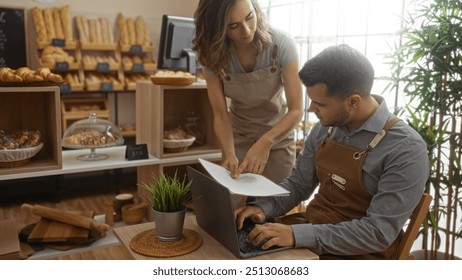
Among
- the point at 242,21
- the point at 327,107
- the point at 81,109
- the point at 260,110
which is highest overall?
the point at 242,21

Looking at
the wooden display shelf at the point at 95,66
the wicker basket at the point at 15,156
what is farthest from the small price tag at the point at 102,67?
the wicker basket at the point at 15,156

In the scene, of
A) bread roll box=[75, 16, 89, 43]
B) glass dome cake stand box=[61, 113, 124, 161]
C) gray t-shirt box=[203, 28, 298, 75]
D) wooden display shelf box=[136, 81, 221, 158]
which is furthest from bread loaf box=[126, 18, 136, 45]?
gray t-shirt box=[203, 28, 298, 75]

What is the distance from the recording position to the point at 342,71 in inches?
48.9

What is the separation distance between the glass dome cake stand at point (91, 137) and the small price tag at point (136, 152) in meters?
0.07

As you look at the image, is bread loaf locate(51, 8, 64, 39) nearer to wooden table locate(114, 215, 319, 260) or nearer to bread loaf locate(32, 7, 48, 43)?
bread loaf locate(32, 7, 48, 43)

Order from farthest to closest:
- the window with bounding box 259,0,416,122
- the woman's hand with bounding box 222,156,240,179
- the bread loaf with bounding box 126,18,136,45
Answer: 1. the bread loaf with bounding box 126,18,136,45
2. the window with bounding box 259,0,416,122
3. the woman's hand with bounding box 222,156,240,179

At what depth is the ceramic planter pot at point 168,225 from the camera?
3.86ft

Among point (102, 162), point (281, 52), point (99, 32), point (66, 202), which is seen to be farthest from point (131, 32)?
point (281, 52)

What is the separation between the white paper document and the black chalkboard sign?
338cm

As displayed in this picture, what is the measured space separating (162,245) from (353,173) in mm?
576

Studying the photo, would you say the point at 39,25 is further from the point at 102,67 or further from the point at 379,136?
the point at 379,136

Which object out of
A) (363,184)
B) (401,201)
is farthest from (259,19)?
(401,201)

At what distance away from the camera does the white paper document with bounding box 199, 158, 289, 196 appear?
3.96 ft
